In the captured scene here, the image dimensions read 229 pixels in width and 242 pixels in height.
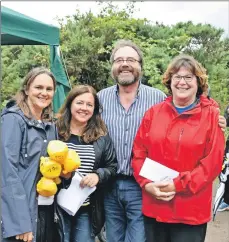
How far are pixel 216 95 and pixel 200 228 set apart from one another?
31.2 ft

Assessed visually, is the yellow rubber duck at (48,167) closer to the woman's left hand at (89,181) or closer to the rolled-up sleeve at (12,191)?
the rolled-up sleeve at (12,191)

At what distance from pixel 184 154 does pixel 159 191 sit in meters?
0.31

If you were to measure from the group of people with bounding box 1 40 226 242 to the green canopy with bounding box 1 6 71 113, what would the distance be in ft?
4.94

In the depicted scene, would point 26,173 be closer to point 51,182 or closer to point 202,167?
point 51,182

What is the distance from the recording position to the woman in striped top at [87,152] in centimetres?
312

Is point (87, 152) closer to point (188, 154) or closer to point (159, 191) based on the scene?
point (159, 191)

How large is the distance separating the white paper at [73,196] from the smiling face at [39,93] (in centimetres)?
55

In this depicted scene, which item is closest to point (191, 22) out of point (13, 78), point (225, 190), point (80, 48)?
point (80, 48)

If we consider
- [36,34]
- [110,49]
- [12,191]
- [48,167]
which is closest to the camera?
[12,191]

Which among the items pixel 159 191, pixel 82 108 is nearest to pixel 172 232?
pixel 159 191

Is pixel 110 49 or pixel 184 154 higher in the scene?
pixel 110 49

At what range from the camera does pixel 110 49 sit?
10695 mm

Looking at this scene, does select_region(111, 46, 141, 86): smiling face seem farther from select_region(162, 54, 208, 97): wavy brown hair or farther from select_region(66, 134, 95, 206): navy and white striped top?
select_region(66, 134, 95, 206): navy and white striped top

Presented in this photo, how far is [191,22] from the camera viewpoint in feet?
44.0
